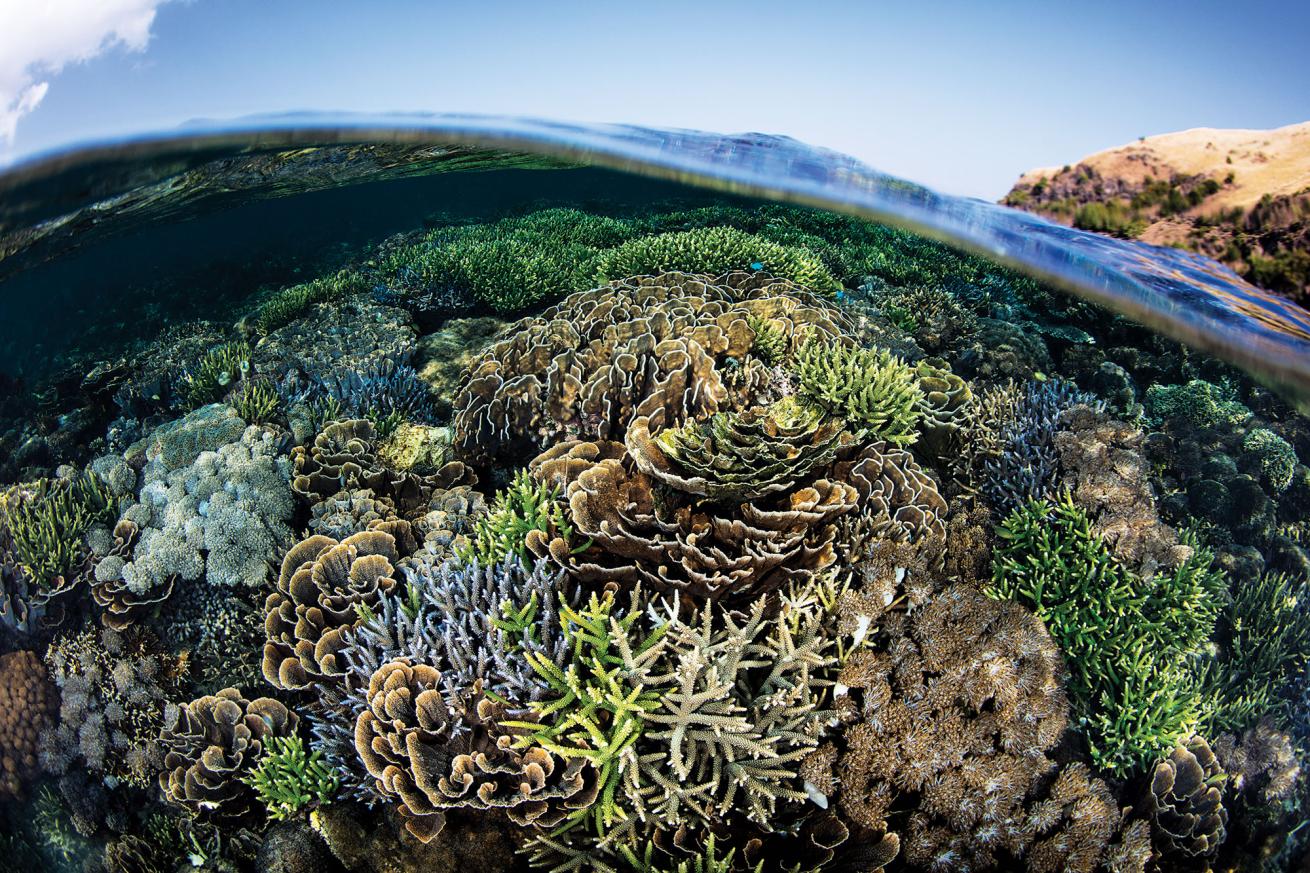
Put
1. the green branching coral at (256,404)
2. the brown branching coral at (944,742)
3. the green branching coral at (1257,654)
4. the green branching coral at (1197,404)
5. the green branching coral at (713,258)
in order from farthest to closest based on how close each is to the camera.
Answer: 1. the green branching coral at (713,258)
2. the green branching coral at (1197,404)
3. the green branching coral at (256,404)
4. the green branching coral at (1257,654)
5. the brown branching coral at (944,742)

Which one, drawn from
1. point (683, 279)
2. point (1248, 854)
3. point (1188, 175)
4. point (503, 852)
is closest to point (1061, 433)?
point (1188, 175)

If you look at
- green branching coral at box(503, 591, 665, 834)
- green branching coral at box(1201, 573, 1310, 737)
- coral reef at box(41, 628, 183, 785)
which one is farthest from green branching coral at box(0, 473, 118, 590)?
green branching coral at box(1201, 573, 1310, 737)

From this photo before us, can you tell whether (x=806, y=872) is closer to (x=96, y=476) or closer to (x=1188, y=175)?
(x=1188, y=175)

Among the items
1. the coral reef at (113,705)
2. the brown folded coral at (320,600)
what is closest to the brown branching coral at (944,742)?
the brown folded coral at (320,600)

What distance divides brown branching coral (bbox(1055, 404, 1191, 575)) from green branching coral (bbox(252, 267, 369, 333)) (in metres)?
10.4

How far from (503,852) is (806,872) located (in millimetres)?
1592

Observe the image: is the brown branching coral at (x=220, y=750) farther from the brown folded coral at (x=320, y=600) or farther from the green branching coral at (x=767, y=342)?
the green branching coral at (x=767, y=342)

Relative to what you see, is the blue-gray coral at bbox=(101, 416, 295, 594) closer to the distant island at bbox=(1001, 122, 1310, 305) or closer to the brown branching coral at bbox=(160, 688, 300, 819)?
the brown branching coral at bbox=(160, 688, 300, 819)

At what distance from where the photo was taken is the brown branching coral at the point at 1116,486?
14.7ft

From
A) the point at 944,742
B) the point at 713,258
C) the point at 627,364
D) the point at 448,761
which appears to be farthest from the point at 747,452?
the point at 713,258

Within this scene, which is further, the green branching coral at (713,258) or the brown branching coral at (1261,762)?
the green branching coral at (713,258)

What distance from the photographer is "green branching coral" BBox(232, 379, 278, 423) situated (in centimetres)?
651

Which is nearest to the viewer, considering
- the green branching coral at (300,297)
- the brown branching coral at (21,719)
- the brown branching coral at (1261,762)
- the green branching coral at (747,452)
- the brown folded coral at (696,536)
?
the brown folded coral at (696,536)

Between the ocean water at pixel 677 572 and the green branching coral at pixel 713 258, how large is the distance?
0.05 meters
